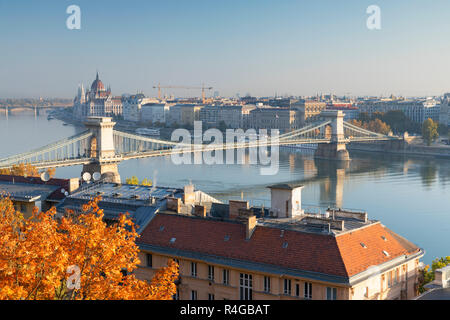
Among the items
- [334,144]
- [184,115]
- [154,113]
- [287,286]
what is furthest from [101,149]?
[154,113]

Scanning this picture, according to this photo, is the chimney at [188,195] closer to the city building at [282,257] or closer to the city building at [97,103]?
the city building at [282,257]

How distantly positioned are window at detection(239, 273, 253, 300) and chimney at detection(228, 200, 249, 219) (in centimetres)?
130

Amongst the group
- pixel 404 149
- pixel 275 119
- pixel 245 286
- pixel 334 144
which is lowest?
pixel 404 149

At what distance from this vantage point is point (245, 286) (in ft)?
16.9

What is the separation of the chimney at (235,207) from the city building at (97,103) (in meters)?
56.8

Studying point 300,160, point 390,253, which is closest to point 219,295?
point 390,253

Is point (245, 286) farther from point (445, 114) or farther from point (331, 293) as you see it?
point (445, 114)

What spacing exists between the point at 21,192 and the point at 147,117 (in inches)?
1807

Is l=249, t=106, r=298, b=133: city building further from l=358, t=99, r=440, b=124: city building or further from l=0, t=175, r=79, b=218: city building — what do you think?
l=0, t=175, r=79, b=218: city building

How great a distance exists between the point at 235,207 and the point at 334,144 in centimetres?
2205

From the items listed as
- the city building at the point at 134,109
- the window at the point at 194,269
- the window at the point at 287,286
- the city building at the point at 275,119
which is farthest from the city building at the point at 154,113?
the window at the point at 287,286

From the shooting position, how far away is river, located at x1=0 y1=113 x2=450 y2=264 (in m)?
12.0

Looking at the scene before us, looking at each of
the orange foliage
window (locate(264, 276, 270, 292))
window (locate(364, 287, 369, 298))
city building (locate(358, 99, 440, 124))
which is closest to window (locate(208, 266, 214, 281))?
window (locate(264, 276, 270, 292))

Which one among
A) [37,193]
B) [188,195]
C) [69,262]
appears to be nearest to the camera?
[69,262]
